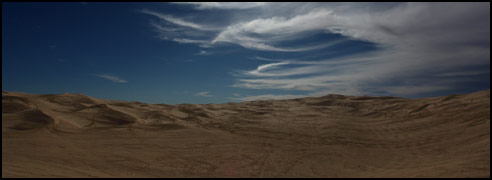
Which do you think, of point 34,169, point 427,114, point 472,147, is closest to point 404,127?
point 427,114

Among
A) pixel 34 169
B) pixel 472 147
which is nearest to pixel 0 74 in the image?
pixel 34 169

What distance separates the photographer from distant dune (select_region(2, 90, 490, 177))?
26.0 feet

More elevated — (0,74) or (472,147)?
(0,74)

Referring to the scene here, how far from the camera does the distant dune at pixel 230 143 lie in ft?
26.0

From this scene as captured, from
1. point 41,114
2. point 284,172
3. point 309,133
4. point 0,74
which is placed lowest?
point 284,172

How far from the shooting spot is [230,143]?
436 inches

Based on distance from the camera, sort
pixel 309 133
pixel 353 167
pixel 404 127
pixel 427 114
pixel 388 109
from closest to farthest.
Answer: pixel 353 167
pixel 309 133
pixel 404 127
pixel 427 114
pixel 388 109

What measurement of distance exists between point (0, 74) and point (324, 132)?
13.4m

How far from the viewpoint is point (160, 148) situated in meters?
9.95

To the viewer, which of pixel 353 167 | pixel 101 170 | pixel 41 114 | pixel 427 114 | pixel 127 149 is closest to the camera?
pixel 101 170

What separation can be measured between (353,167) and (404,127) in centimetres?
723

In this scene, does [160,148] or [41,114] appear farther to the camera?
[41,114]

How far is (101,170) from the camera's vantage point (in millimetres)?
7652

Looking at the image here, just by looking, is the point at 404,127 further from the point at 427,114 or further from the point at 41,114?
the point at 41,114
